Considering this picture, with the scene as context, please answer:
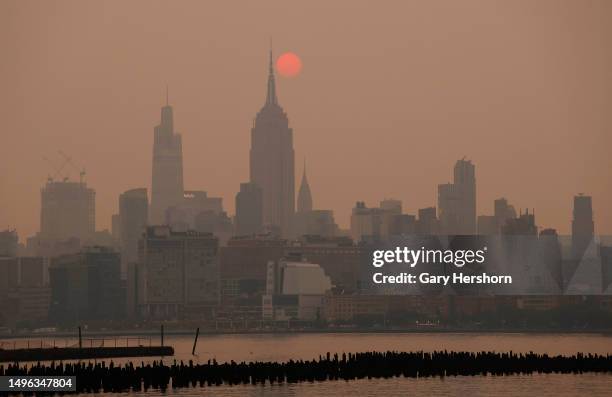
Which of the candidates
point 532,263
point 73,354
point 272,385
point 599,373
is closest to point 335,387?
point 272,385

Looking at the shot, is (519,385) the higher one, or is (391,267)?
(391,267)

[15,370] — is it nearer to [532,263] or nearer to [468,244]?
[468,244]

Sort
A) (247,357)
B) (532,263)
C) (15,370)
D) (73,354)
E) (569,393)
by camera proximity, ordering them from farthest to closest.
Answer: (247,357) < (73,354) < (532,263) < (15,370) < (569,393)

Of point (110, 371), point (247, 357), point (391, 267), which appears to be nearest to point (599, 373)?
point (391, 267)

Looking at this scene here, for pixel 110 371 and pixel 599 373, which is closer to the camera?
pixel 110 371

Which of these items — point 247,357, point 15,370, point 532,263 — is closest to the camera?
point 15,370

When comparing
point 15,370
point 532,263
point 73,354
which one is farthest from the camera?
point 73,354

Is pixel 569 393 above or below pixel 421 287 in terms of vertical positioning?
below

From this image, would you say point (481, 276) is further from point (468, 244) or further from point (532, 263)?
point (532, 263)

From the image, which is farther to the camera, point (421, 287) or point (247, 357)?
point (247, 357)
